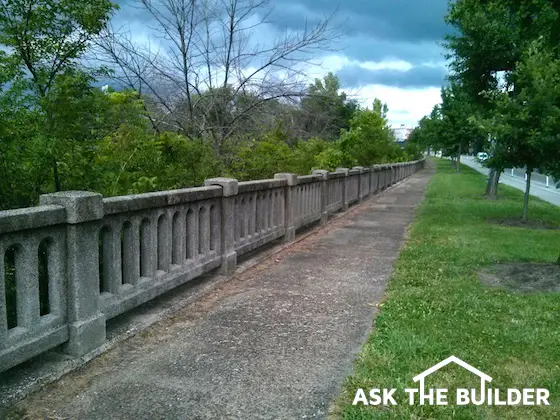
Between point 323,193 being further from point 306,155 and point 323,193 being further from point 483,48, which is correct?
point 483,48

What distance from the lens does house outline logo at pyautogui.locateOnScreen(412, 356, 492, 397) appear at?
359cm

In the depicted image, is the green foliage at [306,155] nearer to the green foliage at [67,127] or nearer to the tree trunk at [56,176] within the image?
the green foliage at [67,127]

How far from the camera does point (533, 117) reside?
11164mm

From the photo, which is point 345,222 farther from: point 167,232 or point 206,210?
point 167,232

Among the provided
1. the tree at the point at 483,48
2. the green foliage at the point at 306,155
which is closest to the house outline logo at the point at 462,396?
the green foliage at the point at 306,155

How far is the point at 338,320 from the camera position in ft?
16.6

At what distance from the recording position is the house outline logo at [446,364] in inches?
141

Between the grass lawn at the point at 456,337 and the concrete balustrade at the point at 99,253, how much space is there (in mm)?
2063

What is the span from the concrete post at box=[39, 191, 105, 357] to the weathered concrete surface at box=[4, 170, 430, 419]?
8.9 inches

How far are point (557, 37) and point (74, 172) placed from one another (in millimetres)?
5191

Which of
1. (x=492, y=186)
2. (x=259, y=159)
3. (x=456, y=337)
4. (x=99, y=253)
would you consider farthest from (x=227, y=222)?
(x=492, y=186)

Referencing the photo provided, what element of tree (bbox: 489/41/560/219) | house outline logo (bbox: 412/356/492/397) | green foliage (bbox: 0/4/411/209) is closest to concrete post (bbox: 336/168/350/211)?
tree (bbox: 489/41/560/219)

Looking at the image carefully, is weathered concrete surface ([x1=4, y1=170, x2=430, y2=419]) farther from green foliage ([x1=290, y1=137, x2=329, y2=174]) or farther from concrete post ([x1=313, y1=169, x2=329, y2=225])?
green foliage ([x1=290, y1=137, x2=329, y2=174])

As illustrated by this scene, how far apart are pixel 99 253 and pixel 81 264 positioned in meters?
1.01
